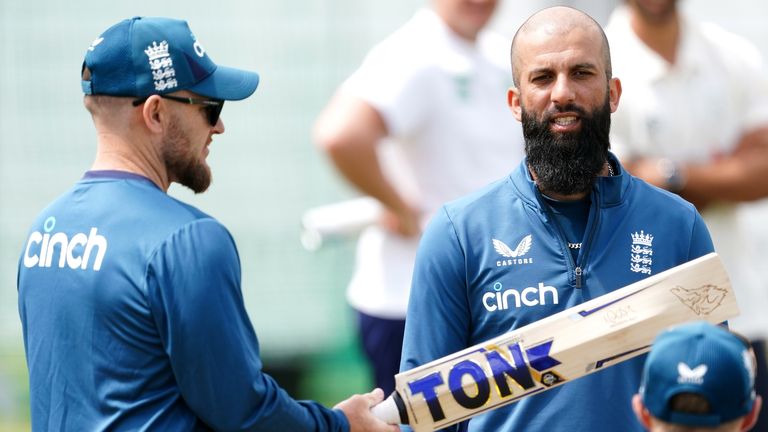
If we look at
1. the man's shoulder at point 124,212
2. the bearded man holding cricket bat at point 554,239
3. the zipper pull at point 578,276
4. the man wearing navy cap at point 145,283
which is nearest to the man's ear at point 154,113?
the man wearing navy cap at point 145,283

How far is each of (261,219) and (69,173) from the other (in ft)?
4.22

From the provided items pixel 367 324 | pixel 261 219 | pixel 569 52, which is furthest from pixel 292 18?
pixel 569 52

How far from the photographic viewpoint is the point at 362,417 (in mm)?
3521

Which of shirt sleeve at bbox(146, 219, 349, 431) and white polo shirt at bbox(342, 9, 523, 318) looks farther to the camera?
white polo shirt at bbox(342, 9, 523, 318)

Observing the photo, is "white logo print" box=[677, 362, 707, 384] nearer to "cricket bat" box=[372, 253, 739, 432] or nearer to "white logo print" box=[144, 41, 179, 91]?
"cricket bat" box=[372, 253, 739, 432]

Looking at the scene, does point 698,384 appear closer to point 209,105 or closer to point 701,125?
point 209,105

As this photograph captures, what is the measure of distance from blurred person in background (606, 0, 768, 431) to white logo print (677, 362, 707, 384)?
285 centimetres

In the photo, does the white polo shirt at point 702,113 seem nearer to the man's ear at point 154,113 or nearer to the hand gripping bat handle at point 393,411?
the hand gripping bat handle at point 393,411

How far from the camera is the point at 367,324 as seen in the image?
5.91m

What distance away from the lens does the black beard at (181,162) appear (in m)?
3.48

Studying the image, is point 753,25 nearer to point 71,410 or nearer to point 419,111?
point 419,111

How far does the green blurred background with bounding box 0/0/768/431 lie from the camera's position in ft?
28.8

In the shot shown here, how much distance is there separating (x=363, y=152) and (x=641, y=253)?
2529 mm

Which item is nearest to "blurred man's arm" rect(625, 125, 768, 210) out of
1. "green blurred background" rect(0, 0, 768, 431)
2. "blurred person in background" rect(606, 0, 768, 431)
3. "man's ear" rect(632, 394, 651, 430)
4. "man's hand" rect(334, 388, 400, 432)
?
"blurred person in background" rect(606, 0, 768, 431)
